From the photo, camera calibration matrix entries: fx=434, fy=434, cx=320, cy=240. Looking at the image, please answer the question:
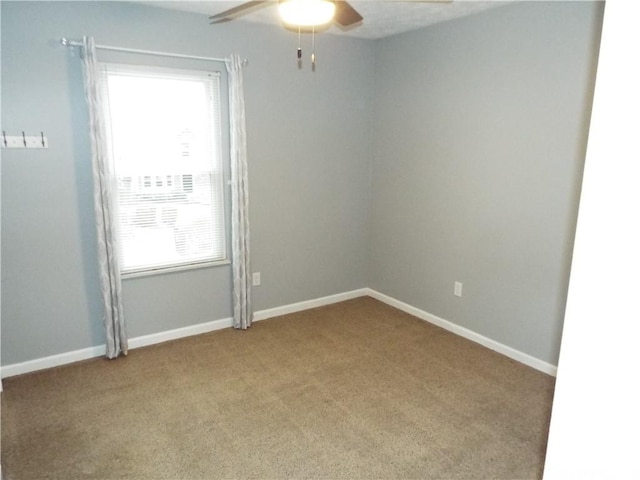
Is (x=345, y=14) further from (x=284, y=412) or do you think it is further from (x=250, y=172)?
(x=284, y=412)

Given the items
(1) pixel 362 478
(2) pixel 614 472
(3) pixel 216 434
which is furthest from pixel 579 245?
(3) pixel 216 434

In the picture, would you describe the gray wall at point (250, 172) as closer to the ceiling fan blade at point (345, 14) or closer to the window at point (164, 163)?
the window at point (164, 163)

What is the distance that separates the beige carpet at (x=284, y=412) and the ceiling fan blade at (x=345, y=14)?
2.19 meters

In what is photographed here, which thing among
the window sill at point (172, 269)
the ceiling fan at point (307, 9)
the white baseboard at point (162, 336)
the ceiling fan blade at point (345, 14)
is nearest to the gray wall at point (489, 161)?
the white baseboard at point (162, 336)

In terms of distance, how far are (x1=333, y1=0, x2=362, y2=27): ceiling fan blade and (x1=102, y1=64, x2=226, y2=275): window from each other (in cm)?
134

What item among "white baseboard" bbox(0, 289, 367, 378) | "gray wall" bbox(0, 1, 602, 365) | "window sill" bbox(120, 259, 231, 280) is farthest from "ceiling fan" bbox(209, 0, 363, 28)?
"white baseboard" bbox(0, 289, 367, 378)

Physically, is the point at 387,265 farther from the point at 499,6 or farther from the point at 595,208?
the point at 595,208

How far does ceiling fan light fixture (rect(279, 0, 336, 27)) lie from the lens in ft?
5.97

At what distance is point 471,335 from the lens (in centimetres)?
351

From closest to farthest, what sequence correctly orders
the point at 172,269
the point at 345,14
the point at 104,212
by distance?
the point at 345,14, the point at 104,212, the point at 172,269

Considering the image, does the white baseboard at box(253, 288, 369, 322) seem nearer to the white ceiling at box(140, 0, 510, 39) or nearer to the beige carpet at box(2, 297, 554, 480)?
the beige carpet at box(2, 297, 554, 480)

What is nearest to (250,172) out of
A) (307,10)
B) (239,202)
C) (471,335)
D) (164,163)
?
(239,202)

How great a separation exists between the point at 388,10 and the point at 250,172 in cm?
160

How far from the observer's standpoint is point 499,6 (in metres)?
2.99
